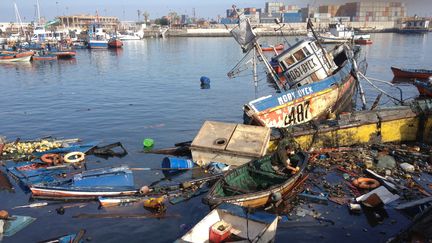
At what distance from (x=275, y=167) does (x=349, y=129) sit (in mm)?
5795

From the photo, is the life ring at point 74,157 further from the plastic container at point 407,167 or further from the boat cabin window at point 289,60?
the plastic container at point 407,167

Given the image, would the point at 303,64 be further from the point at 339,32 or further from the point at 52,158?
the point at 339,32

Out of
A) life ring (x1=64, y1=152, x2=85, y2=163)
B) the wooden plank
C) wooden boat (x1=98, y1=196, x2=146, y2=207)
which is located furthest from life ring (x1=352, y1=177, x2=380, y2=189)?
life ring (x1=64, y1=152, x2=85, y2=163)

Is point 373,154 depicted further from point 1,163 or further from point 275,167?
point 1,163

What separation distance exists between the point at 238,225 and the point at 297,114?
1140cm

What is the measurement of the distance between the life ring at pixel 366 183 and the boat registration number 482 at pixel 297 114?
6.58 meters

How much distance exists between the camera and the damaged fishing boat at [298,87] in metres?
19.6

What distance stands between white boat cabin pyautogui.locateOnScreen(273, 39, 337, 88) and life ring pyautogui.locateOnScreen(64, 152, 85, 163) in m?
13.4

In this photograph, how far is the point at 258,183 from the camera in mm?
14602

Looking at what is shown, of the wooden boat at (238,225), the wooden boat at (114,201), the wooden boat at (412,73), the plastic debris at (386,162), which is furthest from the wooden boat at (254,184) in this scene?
the wooden boat at (412,73)

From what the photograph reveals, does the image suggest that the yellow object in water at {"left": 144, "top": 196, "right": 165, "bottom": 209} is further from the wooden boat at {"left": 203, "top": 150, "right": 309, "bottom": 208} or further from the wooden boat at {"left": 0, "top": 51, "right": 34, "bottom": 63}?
the wooden boat at {"left": 0, "top": 51, "right": 34, "bottom": 63}

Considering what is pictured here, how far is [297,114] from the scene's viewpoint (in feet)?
68.8

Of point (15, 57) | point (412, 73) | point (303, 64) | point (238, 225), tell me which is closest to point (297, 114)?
point (303, 64)

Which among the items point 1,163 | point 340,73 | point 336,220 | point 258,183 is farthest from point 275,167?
point 1,163
